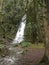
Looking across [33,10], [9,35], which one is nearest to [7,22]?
[9,35]

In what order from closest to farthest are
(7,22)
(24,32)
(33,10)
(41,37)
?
1. (33,10)
2. (41,37)
3. (24,32)
4. (7,22)

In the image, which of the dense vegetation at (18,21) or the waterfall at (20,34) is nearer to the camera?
the dense vegetation at (18,21)

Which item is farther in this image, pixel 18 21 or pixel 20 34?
pixel 18 21

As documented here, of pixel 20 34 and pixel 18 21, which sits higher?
pixel 18 21

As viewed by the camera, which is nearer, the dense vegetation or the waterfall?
the dense vegetation

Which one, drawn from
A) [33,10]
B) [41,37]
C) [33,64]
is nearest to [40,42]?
[41,37]

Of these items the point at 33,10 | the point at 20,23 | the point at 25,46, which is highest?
the point at 33,10

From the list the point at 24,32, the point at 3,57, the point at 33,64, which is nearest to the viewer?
the point at 33,64

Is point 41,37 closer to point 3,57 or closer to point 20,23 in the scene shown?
point 20,23

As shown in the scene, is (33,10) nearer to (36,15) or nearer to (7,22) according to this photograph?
(36,15)

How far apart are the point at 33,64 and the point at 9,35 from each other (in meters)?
10.9

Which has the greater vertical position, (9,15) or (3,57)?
(9,15)

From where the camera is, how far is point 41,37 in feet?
58.2

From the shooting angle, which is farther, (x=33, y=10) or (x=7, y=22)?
(x=7, y=22)
